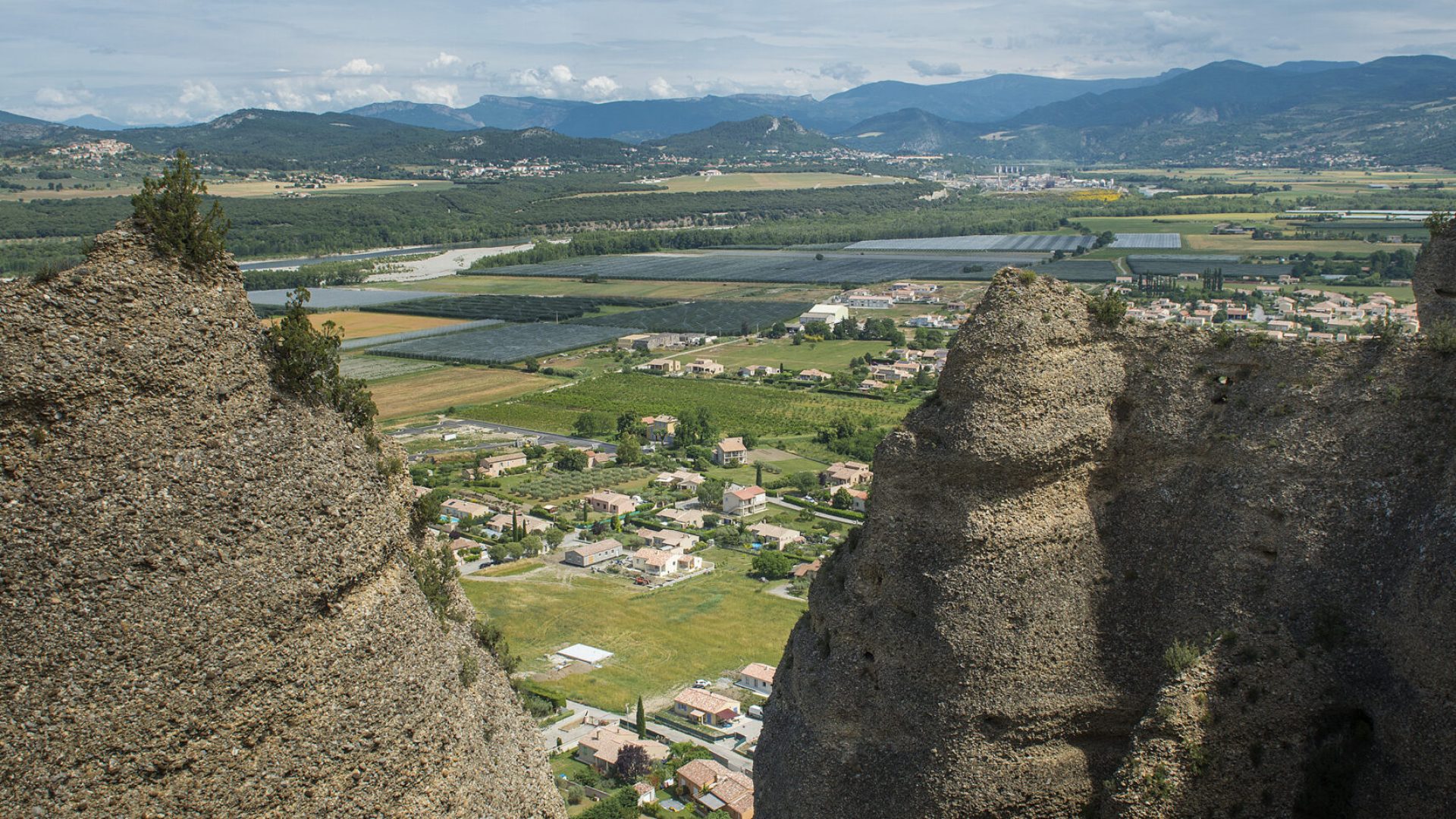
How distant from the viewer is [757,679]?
49.8 m

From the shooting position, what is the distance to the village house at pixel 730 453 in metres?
90.6

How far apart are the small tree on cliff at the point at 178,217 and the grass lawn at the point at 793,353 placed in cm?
11017

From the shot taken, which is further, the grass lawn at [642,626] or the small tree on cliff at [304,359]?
the grass lawn at [642,626]

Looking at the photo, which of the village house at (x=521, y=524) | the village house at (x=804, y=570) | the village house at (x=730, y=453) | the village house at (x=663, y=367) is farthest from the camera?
the village house at (x=663, y=367)

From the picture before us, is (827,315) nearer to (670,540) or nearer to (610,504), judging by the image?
(610,504)

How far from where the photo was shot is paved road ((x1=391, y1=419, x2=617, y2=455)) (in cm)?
9494

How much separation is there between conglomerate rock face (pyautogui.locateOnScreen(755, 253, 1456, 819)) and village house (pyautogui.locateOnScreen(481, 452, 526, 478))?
225ft

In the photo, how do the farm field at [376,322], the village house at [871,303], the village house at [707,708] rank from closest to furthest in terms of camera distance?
the village house at [707,708] < the farm field at [376,322] < the village house at [871,303]

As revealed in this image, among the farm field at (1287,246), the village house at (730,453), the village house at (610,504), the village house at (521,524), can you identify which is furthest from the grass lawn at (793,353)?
the farm field at (1287,246)

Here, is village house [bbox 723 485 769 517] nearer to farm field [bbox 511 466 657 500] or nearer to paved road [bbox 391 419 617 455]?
farm field [bbox 511 466 657 500]

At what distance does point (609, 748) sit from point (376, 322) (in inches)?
4516

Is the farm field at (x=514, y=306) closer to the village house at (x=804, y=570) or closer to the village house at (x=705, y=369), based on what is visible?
the village house at (x=705, y=369)

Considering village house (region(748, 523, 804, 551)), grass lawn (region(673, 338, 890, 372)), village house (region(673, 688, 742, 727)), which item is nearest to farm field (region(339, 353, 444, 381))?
grass lawn (region(673, 338, 890, 372))

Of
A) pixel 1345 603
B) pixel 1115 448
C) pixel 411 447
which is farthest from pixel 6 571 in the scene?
pixel 411 447
